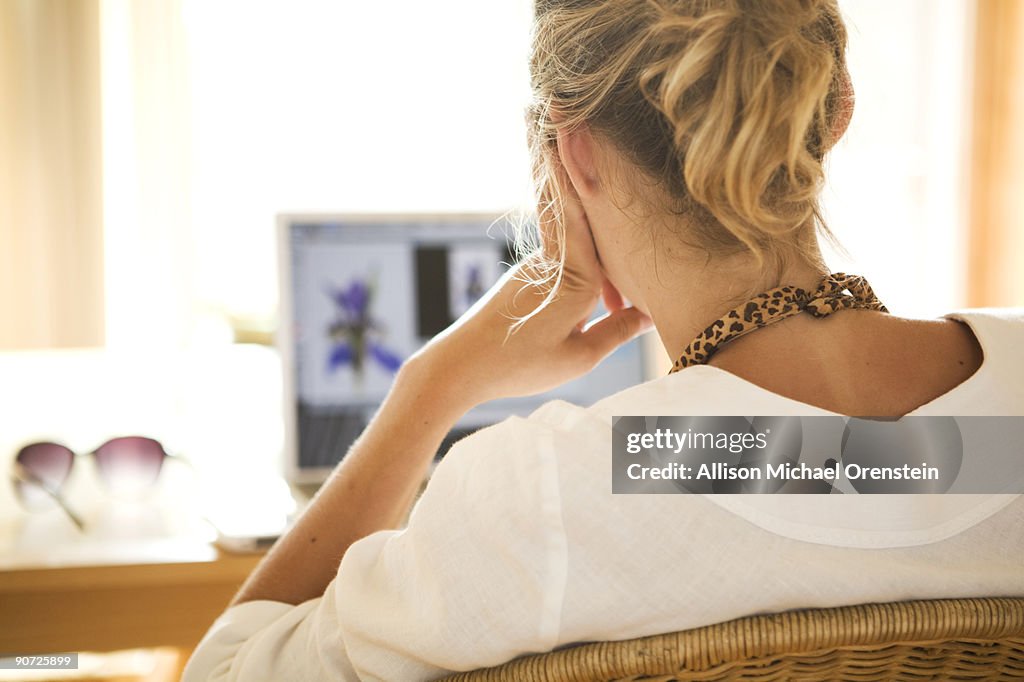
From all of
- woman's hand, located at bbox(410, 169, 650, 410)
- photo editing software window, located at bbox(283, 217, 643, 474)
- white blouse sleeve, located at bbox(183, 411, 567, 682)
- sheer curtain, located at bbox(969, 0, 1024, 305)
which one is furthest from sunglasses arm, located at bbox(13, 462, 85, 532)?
sheer curtain, located at bbox(969, 0, 1024, 305)

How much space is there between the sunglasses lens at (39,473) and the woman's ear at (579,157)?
89cm

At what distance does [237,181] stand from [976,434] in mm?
1873

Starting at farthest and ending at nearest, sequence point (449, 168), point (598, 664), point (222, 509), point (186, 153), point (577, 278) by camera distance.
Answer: point (449, 168), point (186, 153), point (222, 509), point (577, 278), point (598, 664)

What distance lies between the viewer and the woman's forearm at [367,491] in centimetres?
82

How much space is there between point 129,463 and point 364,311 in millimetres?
435

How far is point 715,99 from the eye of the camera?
56cm

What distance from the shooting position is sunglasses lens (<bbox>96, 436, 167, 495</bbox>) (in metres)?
1.23

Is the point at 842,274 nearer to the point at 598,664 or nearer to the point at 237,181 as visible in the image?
the point at 598,664

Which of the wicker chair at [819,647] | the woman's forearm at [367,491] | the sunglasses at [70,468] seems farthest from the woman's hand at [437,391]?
the sunglasses at [70,468]

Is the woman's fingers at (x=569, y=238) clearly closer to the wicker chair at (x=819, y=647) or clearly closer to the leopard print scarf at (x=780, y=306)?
the leopard print scarf at (x=780, y=306)

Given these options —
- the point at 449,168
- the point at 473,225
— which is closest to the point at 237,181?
the point at 449,168

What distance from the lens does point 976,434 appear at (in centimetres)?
55

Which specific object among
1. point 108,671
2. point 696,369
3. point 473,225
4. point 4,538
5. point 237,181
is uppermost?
point 237,181

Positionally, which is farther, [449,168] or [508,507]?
[449,168]
